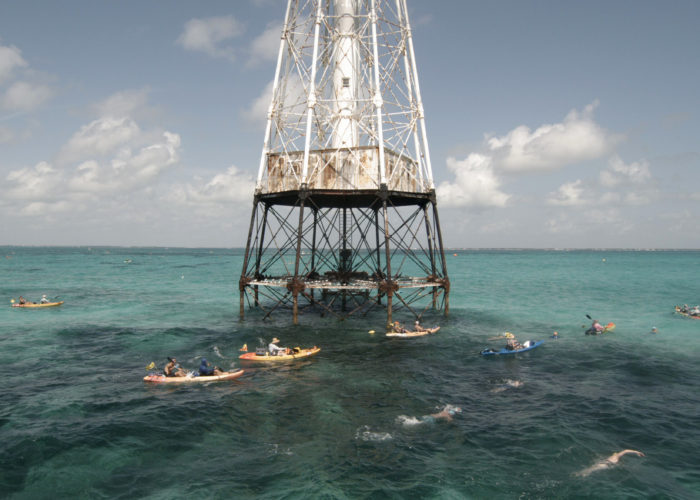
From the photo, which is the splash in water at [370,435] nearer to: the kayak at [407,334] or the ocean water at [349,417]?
the ocean water at [349,417]

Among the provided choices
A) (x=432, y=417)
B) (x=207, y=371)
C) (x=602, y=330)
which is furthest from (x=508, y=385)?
(x=602, y=330)

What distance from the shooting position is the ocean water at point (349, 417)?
11.3m

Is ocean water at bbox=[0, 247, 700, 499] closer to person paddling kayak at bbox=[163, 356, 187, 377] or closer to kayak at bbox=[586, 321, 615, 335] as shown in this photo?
person paddling kayak at bbox=[163, 356, 187, 377]

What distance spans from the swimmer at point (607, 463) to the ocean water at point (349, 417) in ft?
0.62

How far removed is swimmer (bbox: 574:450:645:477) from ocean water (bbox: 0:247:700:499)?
0.19 metres

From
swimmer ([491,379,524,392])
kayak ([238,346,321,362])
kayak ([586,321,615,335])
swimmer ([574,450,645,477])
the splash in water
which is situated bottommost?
swimmer ([574,450,645,477])

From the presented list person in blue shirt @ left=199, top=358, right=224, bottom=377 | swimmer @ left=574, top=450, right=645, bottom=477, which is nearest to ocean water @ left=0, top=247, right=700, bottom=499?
swimmer @ left=574, top=450, right=645, bottom=477

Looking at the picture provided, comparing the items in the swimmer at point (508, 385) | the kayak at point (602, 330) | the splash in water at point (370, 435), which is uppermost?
the kayak at point (602, 330)

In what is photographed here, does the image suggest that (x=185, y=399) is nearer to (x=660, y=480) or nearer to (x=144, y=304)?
(x=660, y=480)

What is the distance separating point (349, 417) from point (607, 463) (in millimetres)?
8025

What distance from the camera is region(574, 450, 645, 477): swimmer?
11.9 m

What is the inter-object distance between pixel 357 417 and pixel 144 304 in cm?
3706

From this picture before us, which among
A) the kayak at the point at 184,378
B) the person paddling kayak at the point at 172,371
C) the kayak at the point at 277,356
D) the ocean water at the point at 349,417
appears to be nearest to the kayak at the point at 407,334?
the ocean water at the point at 349,417

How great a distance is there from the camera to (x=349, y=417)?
15.1 meters
